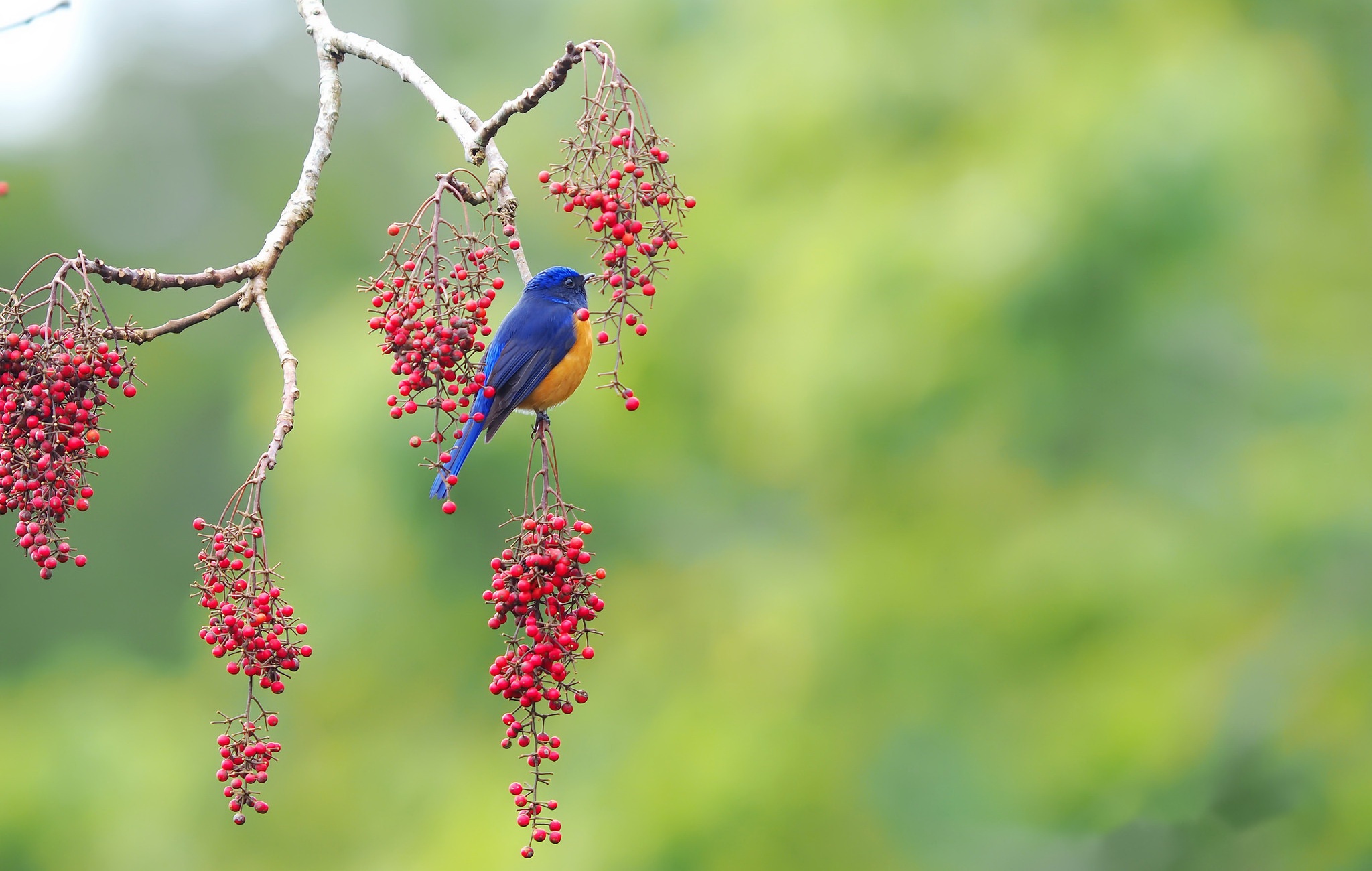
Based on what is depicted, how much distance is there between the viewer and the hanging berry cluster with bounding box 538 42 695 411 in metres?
2.52

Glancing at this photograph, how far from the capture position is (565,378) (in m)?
4.12

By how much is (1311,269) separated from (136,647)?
596 inches

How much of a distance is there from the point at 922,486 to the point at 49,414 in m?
6.59

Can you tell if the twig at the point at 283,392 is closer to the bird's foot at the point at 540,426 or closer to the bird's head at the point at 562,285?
the bird's foot at the point at 540,426

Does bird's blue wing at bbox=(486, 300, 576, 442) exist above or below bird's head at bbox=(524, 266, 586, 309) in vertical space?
below

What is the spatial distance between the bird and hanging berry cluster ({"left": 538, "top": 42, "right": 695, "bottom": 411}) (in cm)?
116

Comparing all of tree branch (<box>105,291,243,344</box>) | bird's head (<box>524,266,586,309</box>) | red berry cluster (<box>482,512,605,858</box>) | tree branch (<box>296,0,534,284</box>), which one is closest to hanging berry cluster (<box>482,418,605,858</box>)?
red berry cluster (<box>482,512,605,858</box>)

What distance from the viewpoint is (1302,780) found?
6.30 meters

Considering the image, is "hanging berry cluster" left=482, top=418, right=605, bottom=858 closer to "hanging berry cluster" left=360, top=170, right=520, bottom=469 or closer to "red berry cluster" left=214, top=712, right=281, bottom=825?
"hanging berry cluster" left=360, top=170, right=520, bottom=469

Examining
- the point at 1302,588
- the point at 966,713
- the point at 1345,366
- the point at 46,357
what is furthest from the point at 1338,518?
the point at 46,357

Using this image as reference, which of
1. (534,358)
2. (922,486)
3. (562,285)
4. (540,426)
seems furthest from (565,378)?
(922,486)

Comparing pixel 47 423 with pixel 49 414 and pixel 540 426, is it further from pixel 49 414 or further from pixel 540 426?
pixel 540 426

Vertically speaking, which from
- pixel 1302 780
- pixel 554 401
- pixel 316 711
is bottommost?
pixel 1302 780

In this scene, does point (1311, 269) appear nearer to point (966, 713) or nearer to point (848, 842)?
point (966, 713)
